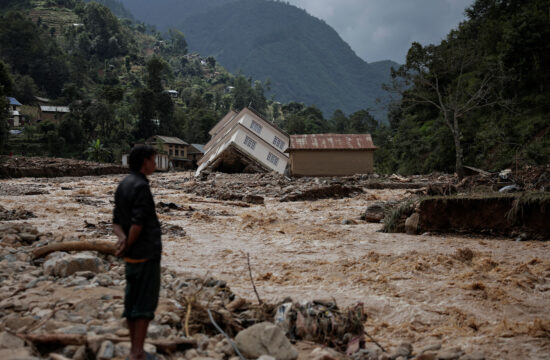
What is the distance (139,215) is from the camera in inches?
129

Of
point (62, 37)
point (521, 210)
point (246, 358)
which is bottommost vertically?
point (246, 358)

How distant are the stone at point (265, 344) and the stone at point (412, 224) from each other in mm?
7028

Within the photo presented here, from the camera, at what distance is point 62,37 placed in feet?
397

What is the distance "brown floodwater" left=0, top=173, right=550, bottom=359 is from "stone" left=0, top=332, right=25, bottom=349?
2.63 meters

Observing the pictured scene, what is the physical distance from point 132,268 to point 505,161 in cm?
2512

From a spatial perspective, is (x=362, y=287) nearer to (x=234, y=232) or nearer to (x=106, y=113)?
(x=234, y=232)

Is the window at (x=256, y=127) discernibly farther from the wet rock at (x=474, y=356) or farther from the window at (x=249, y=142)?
the wet rock at (x=474, y=356)

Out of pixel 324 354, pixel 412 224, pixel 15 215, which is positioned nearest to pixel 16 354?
pixel 324 354

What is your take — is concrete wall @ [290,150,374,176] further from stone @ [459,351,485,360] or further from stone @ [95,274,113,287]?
stone @ [459,351,485,360]

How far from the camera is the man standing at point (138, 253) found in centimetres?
326

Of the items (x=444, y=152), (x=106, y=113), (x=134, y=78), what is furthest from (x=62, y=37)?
(x=444, y=152)

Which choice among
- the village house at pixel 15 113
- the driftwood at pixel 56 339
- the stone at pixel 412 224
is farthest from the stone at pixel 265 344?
the village house at pixel 15 113

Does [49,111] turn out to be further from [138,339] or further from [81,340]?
[138,339]

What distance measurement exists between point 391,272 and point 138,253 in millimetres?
4545
